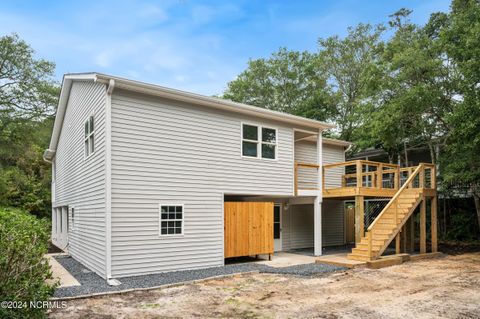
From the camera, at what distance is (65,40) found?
18859 mm

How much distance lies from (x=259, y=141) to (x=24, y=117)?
67.7 ft

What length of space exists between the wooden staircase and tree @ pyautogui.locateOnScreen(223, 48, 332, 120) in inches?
527

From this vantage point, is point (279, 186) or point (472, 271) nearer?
point (472, 271)

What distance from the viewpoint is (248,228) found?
1174 cm

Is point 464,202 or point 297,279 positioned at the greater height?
point 464,202

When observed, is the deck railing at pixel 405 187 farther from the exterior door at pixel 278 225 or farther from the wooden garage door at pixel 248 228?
the exterior door at pixel 278 225

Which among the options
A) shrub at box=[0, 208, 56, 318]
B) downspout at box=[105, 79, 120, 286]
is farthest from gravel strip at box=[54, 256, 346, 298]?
shrub at box=[0, 208, 56, 318]

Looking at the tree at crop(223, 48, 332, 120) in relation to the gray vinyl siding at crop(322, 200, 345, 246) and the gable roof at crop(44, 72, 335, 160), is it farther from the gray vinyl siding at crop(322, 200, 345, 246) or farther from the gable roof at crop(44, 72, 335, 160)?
the gable roof at crop(44, 72, 335, 160)

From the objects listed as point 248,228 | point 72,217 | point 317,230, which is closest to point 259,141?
point 248,228

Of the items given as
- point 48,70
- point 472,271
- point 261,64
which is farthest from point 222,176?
point 48,70

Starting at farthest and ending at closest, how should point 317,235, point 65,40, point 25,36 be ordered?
point 25,36, point 65,40, point 317,235

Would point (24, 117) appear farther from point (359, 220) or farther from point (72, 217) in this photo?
point (359, 220)

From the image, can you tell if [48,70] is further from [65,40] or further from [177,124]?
[177,124]

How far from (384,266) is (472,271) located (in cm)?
231
